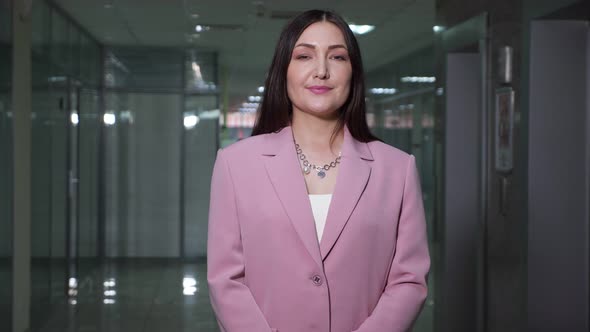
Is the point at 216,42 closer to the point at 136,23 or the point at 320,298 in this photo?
the point at 136,23

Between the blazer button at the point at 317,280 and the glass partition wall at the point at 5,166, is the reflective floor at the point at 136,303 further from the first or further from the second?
the blazer button at the point at 317,280

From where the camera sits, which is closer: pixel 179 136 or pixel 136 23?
pixel 136 23

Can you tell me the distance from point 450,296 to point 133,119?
6515 millimetres

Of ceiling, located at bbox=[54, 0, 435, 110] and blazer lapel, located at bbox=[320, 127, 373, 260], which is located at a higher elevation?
ceiling, located at bbox=[54, 0, 435, 110]

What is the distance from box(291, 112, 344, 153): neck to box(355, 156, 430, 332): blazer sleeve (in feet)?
0.77

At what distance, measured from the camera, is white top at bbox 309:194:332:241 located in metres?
1.89

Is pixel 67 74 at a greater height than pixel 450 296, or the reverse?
pixel 67 74

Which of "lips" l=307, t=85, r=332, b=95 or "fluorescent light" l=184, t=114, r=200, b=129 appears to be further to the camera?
"fluorescent light" l=184, t=114, r=200, b=129

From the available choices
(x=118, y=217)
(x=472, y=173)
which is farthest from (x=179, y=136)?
(x=472, y=173)

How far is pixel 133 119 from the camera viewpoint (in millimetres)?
10633

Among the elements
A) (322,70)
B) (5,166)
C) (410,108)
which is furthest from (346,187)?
(410,108)

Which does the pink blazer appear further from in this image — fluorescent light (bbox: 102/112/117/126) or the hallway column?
fluorescent light (bbox: 102/112/117/126)

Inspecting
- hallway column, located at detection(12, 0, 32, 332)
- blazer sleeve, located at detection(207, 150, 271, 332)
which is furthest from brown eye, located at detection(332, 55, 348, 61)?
hallway column, located at detection(12, 0, 32, 332)

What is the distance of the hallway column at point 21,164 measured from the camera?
547cm
